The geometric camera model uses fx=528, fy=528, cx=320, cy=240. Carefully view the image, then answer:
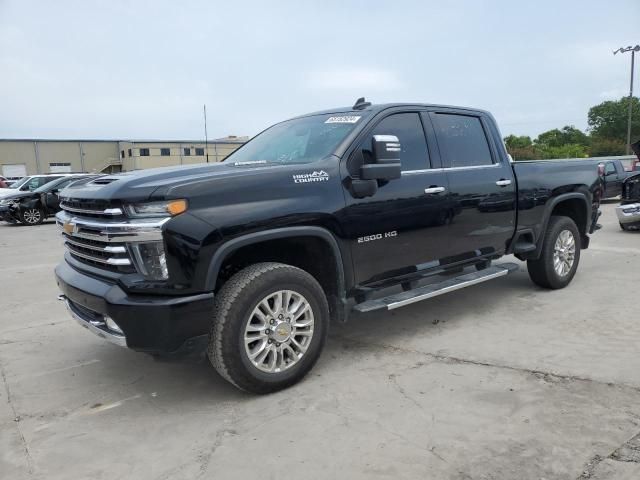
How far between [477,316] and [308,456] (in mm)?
2935

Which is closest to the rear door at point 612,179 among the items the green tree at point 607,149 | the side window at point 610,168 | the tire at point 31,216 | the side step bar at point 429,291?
the side window at point 610,168

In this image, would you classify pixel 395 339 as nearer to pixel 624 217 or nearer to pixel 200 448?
pixel 200 448

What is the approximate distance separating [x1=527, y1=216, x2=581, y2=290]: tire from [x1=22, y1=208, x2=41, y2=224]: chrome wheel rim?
50.2 ft

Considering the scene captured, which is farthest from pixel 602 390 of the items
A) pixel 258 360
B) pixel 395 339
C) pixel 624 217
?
pixel 624 217

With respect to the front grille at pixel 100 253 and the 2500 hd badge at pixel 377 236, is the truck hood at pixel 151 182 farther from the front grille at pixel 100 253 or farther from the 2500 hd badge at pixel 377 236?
the 2500 hd badge at pixel 377 236

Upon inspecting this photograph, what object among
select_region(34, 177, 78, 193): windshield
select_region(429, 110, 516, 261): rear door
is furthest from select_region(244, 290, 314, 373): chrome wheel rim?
select_region(34, 177, 78, 193): windshield

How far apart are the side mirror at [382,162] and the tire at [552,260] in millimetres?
2757

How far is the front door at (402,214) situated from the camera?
3961 mm

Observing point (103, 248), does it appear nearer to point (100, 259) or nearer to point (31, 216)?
point (100, 259)

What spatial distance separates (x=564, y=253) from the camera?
6.08 metres

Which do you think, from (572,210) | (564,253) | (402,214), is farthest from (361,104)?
(572,210)

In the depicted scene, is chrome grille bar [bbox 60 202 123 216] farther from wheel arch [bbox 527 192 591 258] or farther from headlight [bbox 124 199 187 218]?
wheel arch [bbox 527 192 591 258]

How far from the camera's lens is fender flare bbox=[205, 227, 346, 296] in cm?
321

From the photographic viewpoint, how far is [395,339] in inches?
182
